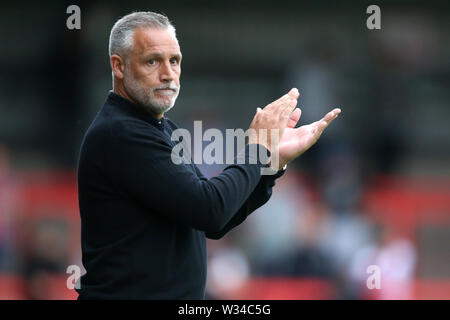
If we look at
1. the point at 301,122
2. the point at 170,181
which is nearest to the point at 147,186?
the point at 170,181

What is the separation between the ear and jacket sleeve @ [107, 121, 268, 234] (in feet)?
0.78

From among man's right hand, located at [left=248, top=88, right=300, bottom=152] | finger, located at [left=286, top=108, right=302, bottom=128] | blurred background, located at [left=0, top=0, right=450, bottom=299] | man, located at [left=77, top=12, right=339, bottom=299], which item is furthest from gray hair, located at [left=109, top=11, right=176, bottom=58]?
blurred background, located at [left=0, top=0, right=450, bottom=299]

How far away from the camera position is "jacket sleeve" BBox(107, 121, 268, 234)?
3.00 m

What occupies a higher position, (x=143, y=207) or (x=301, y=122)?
(x=301, y=122)

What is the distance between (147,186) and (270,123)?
1.88ft

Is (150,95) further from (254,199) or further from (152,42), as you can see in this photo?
(254,199)

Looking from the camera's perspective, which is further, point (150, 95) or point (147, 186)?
point (150, 95)

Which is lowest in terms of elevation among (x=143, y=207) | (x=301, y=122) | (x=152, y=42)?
(x=143, y=207)

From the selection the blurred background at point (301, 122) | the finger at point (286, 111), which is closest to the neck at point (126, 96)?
the finger at point (286, 111)

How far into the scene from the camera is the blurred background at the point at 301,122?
774 cm

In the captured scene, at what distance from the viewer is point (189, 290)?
3186mm

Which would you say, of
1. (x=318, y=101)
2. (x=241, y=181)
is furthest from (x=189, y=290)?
(x=318, y=101)

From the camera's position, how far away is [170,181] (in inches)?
119

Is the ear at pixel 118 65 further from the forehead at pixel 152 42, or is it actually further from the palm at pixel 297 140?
the palm at pixel 297 140
